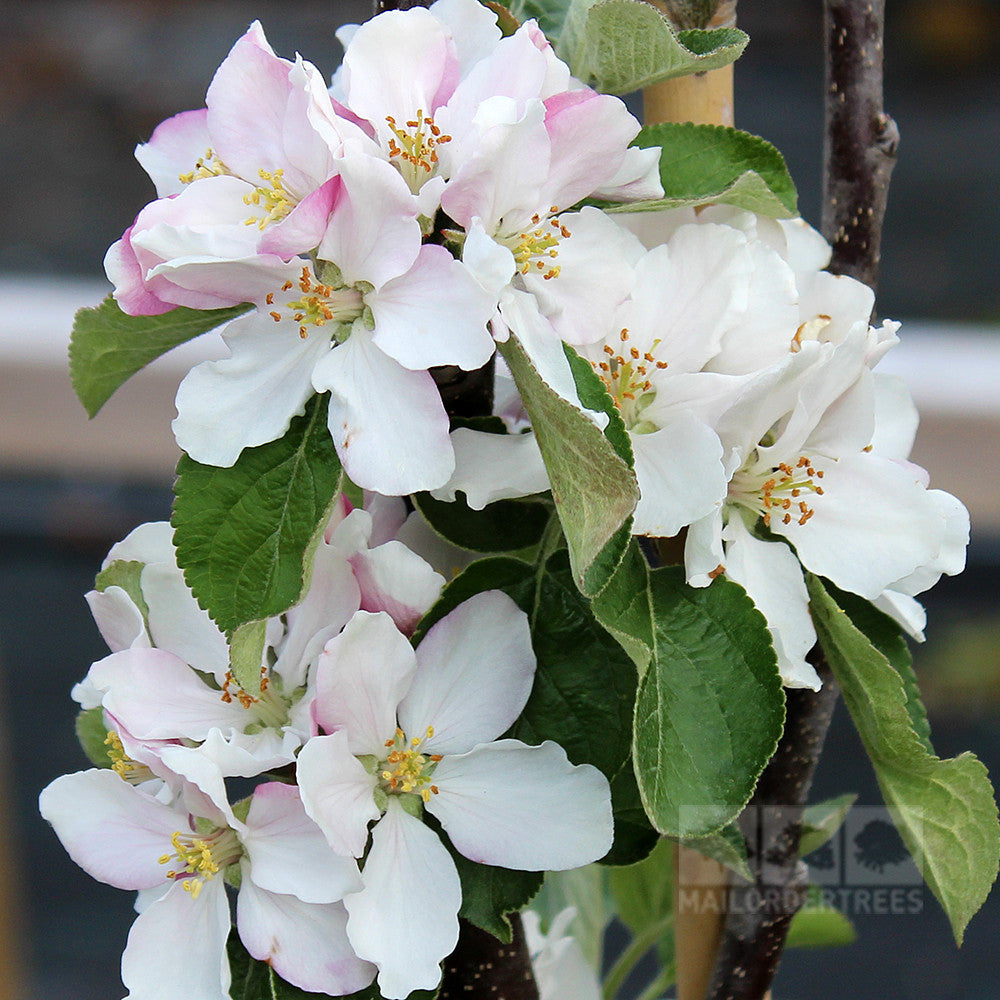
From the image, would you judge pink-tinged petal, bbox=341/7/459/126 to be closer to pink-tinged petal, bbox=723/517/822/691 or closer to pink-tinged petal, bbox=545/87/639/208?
pink-tinged petal, bbox=545/87/639/208

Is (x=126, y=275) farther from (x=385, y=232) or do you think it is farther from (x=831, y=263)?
(x=831, y=263)

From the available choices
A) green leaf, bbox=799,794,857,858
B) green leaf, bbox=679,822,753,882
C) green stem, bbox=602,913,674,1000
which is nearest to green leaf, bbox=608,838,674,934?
green stem, bbox=602,913,674,1000

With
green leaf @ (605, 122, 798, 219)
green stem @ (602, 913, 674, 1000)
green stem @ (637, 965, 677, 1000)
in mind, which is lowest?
green stem @ (637, 965, 677, 1000)

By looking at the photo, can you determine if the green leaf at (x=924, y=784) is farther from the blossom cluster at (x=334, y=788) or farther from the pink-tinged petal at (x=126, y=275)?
the pink-tinged petal at (x=126, y=275)

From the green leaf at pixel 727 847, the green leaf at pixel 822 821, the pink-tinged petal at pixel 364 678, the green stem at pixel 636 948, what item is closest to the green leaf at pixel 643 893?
the green stem at pixel 636 948

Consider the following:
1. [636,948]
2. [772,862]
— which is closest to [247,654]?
[772,862]

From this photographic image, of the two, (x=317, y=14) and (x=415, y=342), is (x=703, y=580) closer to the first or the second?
(x=415, y=342)
